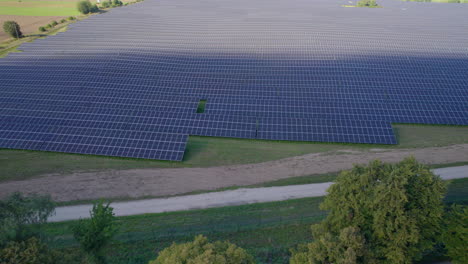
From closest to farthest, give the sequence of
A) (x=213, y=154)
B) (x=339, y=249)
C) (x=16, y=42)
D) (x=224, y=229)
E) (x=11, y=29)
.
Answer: (x=339, y=249)
(x=224, y=229)
(x=213, y=154)
(x=16, y=42)
(x=11, y=29)

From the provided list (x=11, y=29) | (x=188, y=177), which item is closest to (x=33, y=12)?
(x=11, y=29)

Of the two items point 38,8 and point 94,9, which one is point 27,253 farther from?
point 38,8

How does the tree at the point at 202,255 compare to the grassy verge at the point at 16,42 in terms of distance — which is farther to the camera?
the grassy verge at the point at 16,42

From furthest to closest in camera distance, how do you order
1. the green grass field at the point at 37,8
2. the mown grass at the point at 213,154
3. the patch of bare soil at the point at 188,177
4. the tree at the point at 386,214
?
the green grass field at the point at 37,8
the mown grass at the point at 213,154
the patch of bare soil at the point at 188,177
the tree at the point at 386,214

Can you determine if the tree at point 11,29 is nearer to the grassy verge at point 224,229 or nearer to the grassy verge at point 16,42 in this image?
the grassy verge at point 16,42

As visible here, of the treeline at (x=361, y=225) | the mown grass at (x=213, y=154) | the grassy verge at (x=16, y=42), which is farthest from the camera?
the grassy verge at (x=16, y=42)

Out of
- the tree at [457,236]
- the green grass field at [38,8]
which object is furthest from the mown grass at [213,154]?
the green grass field at [38,8]

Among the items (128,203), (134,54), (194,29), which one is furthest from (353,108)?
(194,29)
